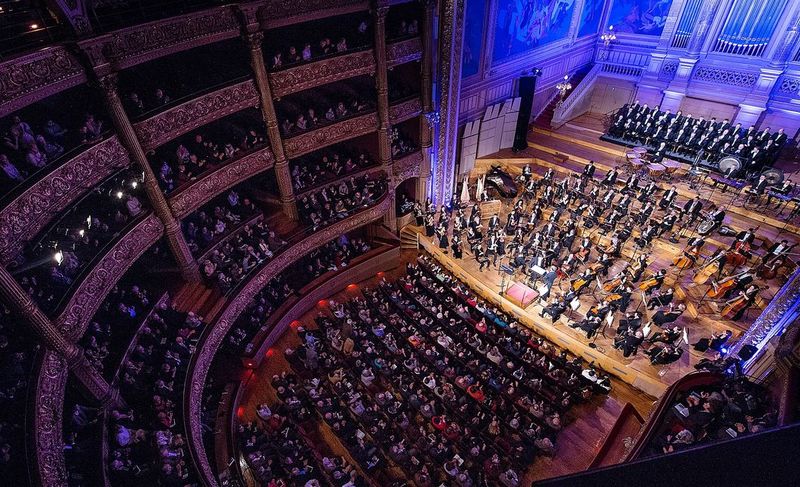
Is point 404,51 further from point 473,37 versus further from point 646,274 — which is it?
point 646,274

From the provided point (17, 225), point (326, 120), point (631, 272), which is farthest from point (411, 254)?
point (17, 225)

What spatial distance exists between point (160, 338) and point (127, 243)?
2.70 meters

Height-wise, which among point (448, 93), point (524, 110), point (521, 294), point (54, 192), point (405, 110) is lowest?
point (521, 294)

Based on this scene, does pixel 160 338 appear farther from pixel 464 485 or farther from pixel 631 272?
pixel 631 272

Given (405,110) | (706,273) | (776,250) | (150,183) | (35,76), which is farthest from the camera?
(405,110)

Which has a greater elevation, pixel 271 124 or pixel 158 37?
pixel 158 37

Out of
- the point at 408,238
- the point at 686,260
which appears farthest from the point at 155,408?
the point at 686,260

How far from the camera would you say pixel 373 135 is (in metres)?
17.5

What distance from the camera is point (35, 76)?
312 inches

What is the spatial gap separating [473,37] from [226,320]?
14594 millimetres

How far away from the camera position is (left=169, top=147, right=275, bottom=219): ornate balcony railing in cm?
1212

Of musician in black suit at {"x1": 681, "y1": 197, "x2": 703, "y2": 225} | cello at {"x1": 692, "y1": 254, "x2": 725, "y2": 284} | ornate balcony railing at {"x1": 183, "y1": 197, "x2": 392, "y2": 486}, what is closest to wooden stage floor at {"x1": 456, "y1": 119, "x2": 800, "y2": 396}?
cello at {"x1": 692, "y1": 254, "x2": 725, "y2": 284}

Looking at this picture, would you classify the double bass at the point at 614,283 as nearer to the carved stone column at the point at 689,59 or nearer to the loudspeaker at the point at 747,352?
the loudspeaker at the point at 747,352

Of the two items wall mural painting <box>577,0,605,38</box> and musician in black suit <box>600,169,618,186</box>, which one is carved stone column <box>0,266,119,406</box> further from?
wall mural painting <box>577,0,605,38</box>
